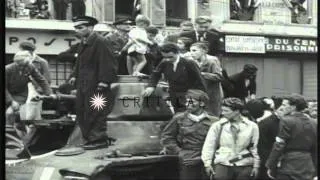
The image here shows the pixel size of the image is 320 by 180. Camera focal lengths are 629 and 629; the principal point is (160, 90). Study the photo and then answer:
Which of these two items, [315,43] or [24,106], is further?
[315,43]

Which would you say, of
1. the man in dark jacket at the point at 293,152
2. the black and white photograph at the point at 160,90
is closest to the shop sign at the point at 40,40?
the black and white photograph at the point at 160,90

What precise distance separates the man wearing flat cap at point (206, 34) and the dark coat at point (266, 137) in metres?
0.78

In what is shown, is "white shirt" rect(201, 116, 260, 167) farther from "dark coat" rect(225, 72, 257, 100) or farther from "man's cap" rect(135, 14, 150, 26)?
"man's cap" rect(135, 14, 150, 26)

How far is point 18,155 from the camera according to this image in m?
5.26

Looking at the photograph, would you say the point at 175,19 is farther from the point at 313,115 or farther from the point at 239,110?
the point at 313,115

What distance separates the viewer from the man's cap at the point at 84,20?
5.45m

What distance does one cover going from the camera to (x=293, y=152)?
5559mm

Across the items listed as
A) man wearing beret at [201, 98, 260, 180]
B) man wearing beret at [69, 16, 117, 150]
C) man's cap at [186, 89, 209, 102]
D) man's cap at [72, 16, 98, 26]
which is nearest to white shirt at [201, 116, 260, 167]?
man wearing beret at [201, 98, 260, 180]

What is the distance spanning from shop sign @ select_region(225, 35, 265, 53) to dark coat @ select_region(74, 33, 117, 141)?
105 centimetres

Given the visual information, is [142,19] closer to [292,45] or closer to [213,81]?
[213,81]

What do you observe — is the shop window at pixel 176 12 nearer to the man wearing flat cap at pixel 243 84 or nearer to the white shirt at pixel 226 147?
the man wearing flat cap at pixel 243 84

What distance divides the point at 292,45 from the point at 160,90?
129 cm

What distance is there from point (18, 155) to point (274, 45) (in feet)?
8.11

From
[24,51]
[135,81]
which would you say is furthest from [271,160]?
[24,51]
